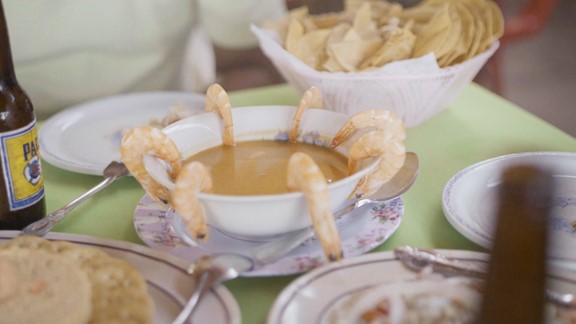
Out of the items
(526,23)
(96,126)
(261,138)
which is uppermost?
(261,138)

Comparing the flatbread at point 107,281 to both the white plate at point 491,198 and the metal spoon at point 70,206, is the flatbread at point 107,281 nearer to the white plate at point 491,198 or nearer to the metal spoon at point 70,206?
the metal spoon at point 70,206

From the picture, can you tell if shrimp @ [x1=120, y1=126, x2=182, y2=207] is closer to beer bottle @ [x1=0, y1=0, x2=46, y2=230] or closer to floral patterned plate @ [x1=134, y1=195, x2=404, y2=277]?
floral patterned plate @ [x1=134, y1=195, x2=404, y2=277]

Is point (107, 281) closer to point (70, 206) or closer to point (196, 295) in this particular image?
point (196, 295)

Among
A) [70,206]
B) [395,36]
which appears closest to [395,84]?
[395,36]

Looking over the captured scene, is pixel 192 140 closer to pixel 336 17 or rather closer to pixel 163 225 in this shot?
pixel 163 225

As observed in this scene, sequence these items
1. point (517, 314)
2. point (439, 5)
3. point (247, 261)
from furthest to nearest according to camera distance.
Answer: point (439, 5)
point (247, 261)
point (517, 314)

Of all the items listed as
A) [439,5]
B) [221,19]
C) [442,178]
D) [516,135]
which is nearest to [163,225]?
[442,178]
